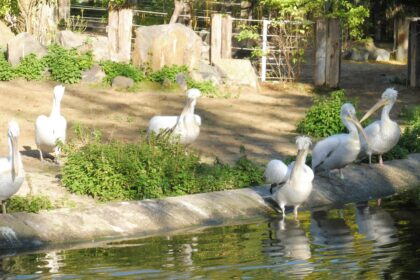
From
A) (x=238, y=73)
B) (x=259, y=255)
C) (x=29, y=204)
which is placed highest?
(x=238, y=73)

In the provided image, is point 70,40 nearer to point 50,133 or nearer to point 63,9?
point 63,9

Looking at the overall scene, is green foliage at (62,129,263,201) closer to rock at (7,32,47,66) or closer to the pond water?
the pond water

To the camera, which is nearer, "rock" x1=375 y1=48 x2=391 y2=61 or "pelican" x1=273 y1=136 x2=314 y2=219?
"pelican" x1=273 y1=136 x2=314 y2=219

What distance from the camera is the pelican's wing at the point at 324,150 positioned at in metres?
13.3

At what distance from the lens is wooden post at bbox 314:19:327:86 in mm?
24359

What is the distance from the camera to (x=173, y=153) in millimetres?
13523

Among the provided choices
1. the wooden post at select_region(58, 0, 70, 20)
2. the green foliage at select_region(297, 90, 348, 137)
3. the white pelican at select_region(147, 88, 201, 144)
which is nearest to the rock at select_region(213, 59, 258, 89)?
the green foliage at select_region(297, 90, 348, 137)

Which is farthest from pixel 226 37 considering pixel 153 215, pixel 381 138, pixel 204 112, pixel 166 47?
pixel 153 215

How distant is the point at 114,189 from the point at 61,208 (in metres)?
1.04

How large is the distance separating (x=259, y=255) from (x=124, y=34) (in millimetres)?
15864

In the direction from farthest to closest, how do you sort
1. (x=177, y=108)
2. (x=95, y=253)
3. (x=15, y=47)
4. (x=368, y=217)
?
(x=15, y=47) → (x=177, y=108) → (x=368, y=217) → (x=95, y=253)

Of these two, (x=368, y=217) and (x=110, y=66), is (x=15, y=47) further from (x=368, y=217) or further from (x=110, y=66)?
(x=368, y=217)

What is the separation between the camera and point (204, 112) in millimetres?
20922

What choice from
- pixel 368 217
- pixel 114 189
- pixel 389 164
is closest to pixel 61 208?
pixel 114 189
